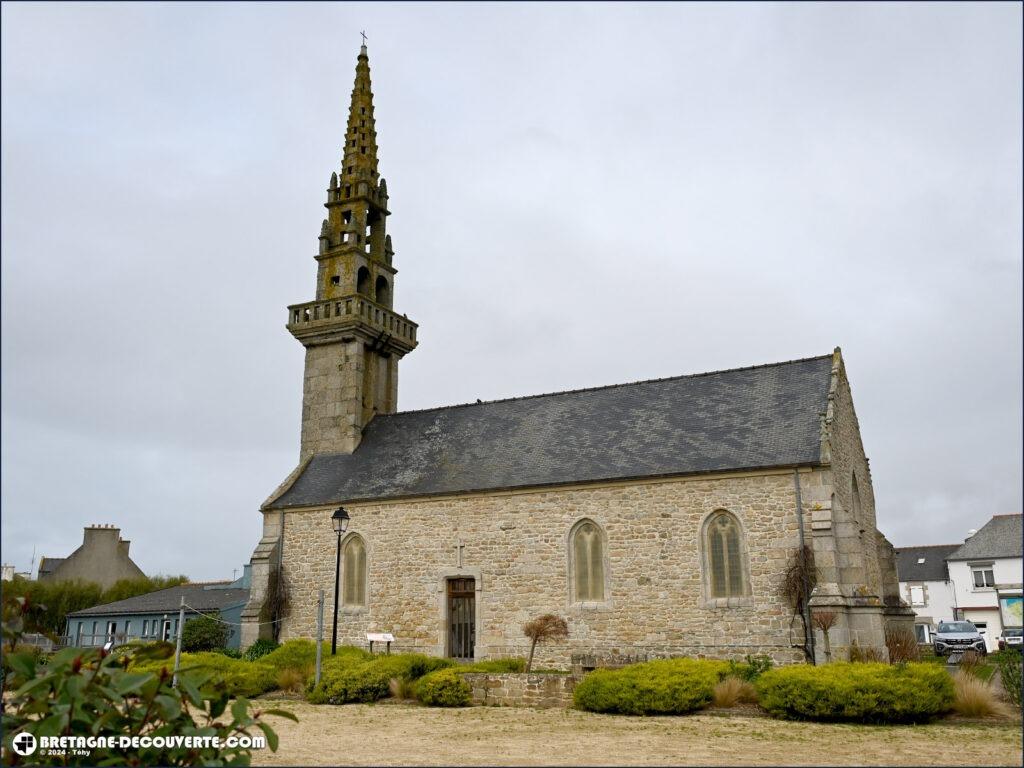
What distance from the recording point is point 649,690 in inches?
548

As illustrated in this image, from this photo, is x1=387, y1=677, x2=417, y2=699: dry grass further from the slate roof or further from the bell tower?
the bell tower

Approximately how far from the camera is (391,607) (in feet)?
79.3

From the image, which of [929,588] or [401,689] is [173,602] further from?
[929,588]

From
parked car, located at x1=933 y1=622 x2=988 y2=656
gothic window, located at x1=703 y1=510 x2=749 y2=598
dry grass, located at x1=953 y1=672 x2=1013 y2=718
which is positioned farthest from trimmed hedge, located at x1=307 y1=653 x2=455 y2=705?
parked car, located at x1=933 y1=622 x2=988 y2=656

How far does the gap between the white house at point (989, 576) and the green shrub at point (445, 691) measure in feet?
121

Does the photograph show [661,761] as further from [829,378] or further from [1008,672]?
[829,378]

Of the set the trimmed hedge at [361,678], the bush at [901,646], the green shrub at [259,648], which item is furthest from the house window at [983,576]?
the trimmed hedge at [361,678]

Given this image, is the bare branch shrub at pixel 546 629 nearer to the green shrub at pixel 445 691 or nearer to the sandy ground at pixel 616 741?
the green shrub at pixel 445 691

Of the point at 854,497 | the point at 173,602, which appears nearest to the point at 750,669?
the point at 854,497

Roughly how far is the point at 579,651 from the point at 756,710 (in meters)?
7.93

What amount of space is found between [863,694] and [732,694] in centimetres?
230

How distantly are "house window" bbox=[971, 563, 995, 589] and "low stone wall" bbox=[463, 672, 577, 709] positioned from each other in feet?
127

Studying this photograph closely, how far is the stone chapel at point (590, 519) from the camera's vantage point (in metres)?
19.8

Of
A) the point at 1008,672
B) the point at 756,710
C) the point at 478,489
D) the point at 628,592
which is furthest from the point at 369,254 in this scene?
the point at 1008,672
